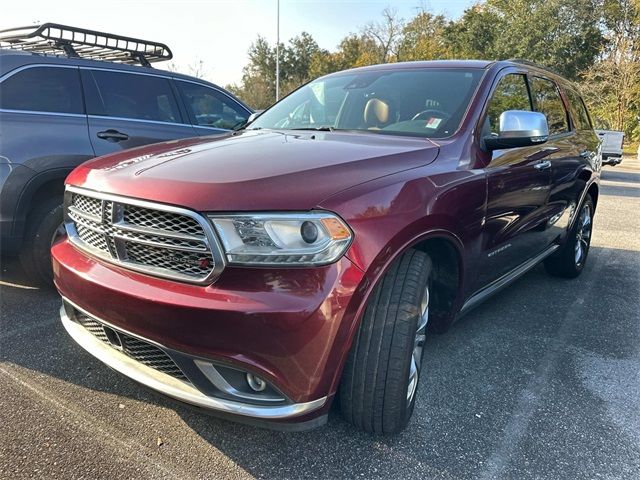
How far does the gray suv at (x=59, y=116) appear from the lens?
341 cm

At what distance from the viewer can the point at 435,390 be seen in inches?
105

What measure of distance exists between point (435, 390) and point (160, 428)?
1.43m

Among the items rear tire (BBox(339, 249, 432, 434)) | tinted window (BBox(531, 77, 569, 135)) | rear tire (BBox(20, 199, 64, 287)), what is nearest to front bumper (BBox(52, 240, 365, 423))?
rear tire (BBox(339, 249, 432, 434))

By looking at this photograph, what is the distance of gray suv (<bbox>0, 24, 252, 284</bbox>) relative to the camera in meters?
3.41

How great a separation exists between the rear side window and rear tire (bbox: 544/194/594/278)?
4356mm

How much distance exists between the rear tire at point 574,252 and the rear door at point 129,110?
12.1ft

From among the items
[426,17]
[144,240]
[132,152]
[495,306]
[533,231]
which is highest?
[426,17]

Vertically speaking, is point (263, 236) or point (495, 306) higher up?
point (263, 236)

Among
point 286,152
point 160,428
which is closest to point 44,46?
point 286,152

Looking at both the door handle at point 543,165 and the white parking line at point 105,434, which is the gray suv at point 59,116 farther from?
the door handle at point 543,165

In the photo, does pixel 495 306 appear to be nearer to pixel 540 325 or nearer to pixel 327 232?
pixel 540 325

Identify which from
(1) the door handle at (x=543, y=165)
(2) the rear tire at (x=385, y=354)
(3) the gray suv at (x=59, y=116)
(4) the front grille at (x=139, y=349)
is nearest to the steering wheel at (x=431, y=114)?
(1) the door handle at (x=543, y=165)

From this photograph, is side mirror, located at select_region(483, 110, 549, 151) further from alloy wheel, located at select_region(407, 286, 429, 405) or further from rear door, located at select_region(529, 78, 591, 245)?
alloy wheel, located at select_region(407, 286, 429, 405)

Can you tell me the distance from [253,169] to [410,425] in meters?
1.43
